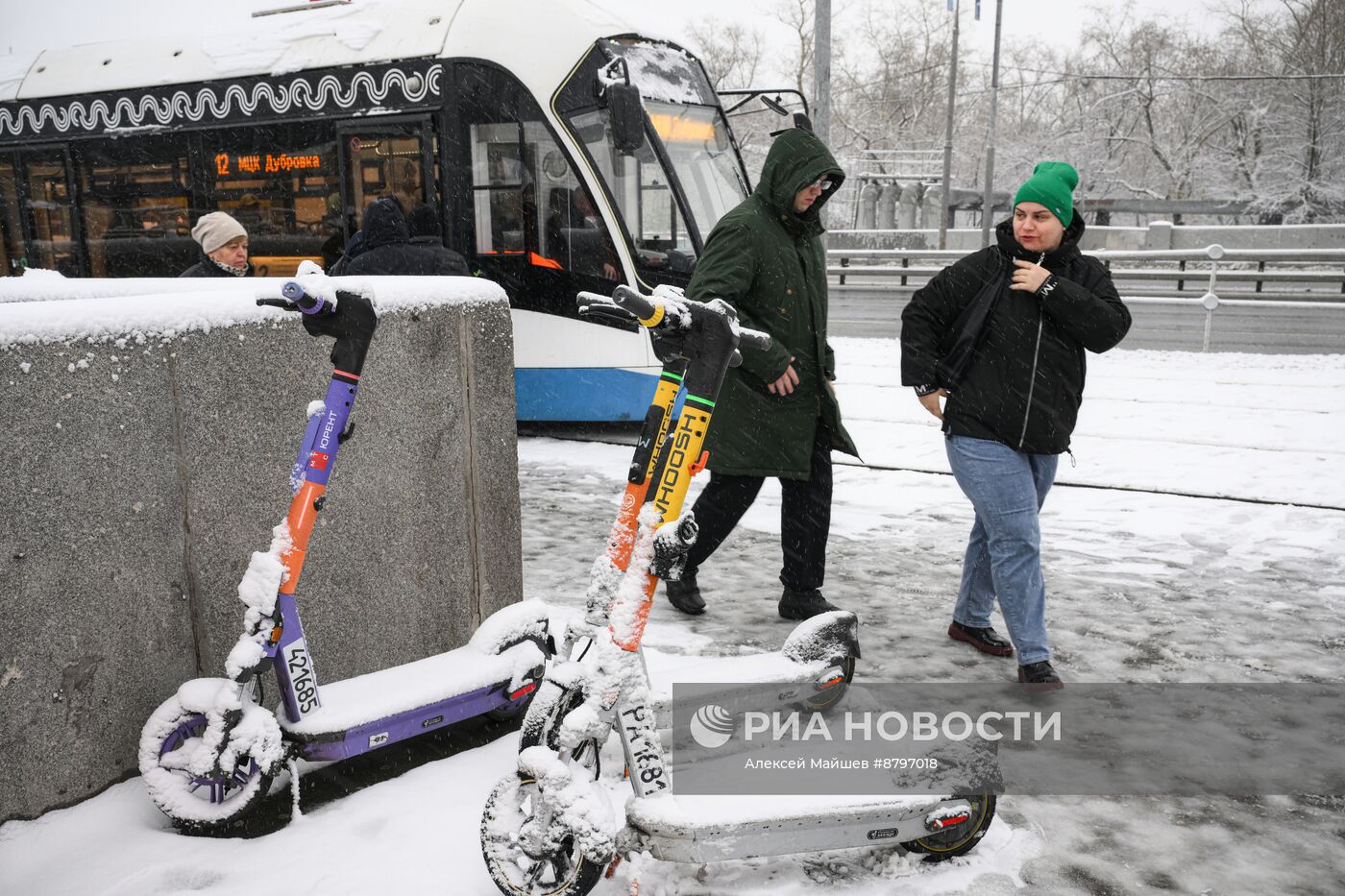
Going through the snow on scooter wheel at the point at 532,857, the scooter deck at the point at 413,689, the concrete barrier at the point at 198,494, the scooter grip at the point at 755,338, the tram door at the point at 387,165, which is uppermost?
the tram door at the point at 387,165

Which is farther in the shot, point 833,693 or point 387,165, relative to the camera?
point 387,165

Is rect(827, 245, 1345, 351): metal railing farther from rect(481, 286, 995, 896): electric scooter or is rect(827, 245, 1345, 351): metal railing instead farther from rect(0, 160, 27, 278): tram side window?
rect(0, 160, 27, 278): tram side window

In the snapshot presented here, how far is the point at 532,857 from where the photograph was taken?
2.57 m

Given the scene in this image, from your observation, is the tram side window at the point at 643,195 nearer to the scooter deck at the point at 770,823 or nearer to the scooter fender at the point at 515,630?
the scooter fender at the point at 515,630

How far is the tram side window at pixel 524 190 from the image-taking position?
27.4ft

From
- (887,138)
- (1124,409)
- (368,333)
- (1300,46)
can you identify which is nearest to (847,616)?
(368,333)

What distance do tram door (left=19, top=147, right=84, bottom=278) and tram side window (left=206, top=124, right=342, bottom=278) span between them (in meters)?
1.92

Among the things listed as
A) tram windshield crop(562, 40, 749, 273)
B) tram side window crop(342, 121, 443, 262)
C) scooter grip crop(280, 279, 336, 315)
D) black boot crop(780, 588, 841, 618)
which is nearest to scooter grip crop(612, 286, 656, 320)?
scooter grip crop(280, 279, 336, 315)

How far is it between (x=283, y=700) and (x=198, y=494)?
0.70m

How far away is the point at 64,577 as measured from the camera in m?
2.91

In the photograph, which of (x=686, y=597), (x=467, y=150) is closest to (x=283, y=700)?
(x=686, y=597)

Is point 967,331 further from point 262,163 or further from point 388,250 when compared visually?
point 262,163

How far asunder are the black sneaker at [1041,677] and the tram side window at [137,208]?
8.58 m

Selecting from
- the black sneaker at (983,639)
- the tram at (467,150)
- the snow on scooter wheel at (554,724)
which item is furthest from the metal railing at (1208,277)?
the snow on scooter wheel at (554,724)
